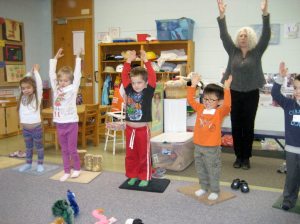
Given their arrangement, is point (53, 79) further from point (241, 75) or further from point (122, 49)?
point (122, 49)

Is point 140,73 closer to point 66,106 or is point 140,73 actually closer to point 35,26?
point 66,106

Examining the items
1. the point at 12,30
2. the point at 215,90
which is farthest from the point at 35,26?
the point at 215,90

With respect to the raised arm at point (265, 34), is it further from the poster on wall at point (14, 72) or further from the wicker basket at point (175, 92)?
the poster on wall at point (14, 72)

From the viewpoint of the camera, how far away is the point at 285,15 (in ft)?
17.0

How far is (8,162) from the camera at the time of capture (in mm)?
3955

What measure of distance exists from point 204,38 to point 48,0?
350 centimetres

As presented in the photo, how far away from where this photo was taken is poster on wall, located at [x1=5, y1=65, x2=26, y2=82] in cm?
598

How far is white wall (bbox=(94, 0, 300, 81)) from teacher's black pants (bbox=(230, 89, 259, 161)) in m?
2.09

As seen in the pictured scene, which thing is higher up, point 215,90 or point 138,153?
point 215,90

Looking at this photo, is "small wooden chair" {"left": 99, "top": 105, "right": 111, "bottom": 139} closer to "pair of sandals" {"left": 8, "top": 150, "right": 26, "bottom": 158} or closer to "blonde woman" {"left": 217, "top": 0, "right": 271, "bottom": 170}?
"pair of sandals" {"left": 8, "top": 150, "right": 26, "bottom": 158}

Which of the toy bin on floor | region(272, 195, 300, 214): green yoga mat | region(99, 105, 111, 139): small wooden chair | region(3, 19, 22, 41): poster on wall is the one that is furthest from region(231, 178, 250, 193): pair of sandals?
region(3, 19, 22, 41): poster on wall

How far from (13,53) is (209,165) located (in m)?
4.85

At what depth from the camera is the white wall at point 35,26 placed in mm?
6211

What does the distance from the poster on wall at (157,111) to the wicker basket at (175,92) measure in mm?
77
